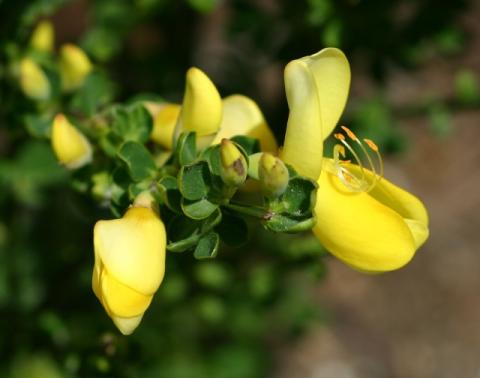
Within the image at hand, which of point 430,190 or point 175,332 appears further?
point 430,190

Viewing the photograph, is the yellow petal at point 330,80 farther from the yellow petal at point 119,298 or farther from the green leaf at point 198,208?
the yellow petal at point 119,298

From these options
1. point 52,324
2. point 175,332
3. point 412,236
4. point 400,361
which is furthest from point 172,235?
point 400,361

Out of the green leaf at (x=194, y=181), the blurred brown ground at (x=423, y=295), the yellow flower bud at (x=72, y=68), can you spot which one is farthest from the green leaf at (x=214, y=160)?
the blurred brown ground at (x=423, y=295)

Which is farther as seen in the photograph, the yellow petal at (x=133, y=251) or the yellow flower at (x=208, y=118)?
the yellow flower at (x=208, y=118)

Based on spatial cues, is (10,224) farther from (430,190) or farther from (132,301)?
(430,190)

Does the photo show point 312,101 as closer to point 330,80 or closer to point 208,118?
point 330,80

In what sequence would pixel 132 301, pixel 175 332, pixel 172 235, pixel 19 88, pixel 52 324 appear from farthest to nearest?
pixel 175 332
pixel 52 324
pixel 19 88
pixel 172 235
pixel 132 301

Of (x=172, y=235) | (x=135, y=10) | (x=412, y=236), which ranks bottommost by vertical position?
(x=135, y=10)
